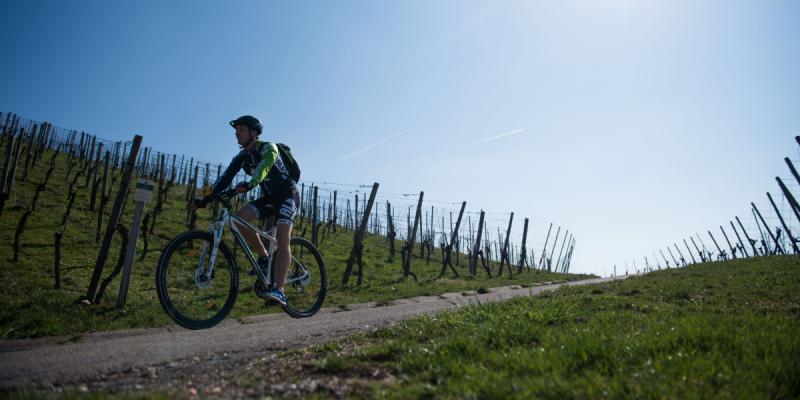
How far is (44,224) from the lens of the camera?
526 inches

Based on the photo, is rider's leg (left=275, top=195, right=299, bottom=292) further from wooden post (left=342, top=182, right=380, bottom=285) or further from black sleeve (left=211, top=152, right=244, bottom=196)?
wooden post (left=342, top=182, right=380, bottom=285)

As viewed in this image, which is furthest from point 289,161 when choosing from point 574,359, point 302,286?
point 574,359

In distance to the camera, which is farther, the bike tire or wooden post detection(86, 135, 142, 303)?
wooden post detection(86, 135, 142, 303)

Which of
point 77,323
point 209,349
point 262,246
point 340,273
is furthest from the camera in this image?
point 340,273

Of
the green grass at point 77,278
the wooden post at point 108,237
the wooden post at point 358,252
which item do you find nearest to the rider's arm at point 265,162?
the green grass at point 77,278

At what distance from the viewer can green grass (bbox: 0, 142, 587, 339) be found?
21.0 ft

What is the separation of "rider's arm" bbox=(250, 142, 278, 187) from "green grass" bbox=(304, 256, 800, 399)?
7.47ft

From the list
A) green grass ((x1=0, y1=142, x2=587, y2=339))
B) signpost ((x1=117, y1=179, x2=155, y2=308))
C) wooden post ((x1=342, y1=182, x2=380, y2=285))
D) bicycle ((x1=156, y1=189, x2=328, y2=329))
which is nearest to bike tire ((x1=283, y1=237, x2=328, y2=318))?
bicycle ((x1=156, y1=189, x2=328, y2=329))

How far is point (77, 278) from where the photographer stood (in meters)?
9.95

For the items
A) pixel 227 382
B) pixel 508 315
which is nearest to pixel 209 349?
pixel 227 382

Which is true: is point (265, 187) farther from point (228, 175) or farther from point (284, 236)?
point (284, 236)

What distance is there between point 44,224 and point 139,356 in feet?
44.1

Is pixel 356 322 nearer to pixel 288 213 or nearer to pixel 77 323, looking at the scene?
pixel 288 213

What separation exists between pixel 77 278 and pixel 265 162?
8089mm
